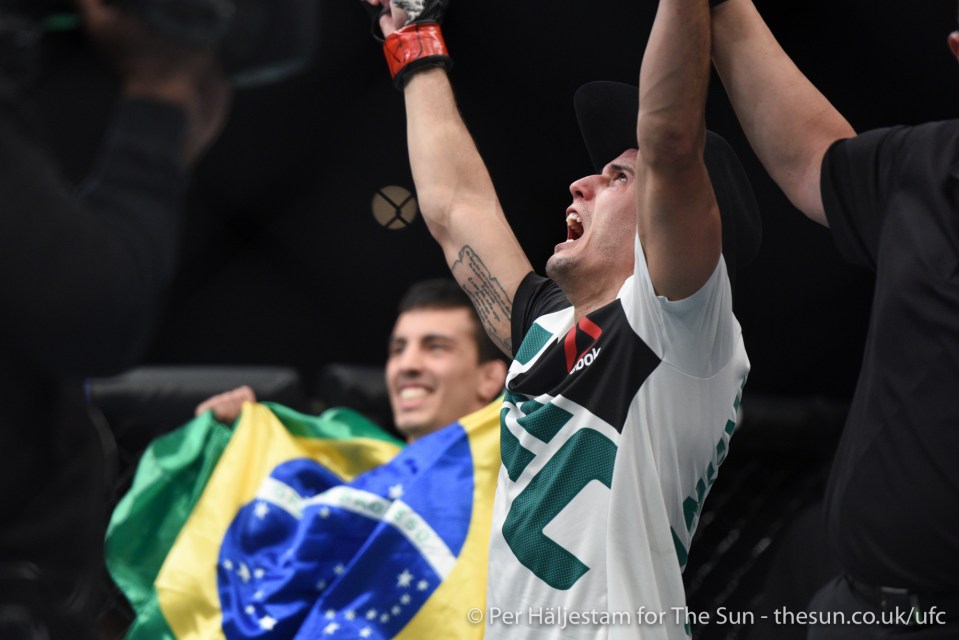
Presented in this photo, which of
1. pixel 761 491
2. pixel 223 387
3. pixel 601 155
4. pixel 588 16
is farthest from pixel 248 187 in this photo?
pixel 761 491

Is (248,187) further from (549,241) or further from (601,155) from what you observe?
(601,155)

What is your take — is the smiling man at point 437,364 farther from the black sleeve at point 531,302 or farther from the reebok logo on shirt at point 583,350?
the reebok logo on shirt at point 583,350

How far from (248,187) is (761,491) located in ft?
4.61

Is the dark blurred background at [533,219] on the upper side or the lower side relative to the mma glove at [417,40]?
lower

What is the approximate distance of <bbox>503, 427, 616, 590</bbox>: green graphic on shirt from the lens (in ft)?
4.30

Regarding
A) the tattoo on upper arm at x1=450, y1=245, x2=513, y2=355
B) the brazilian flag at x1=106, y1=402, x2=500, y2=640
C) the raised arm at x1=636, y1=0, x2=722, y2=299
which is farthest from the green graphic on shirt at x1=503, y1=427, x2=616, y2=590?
the brazilian flag at x1=106, y1=402, x2=500, y2=640

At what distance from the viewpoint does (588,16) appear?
215 centimetres

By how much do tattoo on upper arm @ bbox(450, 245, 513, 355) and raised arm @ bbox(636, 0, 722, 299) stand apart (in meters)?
0.39

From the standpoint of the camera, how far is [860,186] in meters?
1.15

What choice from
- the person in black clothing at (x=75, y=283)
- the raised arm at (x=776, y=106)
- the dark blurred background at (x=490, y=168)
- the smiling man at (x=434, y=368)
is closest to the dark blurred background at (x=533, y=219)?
the dark blurred background at (x=490, y=168)

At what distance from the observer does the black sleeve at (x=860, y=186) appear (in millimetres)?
1137

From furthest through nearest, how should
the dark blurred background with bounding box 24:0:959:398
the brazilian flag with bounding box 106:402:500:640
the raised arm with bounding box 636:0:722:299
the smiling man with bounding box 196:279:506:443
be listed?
the smiling man with bounding box 196:279:506:443 → the dark blurred background with bounding box 24:0:959:398 → the brazilian flag with bounding box 106:402:500:640 → the raised arm with bounding box 636:0:722:299

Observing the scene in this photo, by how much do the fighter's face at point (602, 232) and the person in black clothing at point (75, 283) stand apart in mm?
673

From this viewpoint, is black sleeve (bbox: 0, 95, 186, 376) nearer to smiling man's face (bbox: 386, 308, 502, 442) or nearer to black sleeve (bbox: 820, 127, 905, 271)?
black sleeve (bbox: 820, 127, 905, 271)
